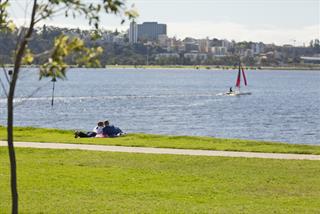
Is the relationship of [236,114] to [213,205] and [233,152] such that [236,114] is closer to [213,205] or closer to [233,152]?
[233,152]

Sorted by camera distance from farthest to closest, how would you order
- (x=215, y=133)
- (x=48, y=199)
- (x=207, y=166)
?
→ (x=215, y=133), (x=207, y=166), (x=48, y=199)

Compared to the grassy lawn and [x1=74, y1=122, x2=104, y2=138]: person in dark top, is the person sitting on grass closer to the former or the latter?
[x1=74, y1=122, x2=104, y2=138]: person in dark top

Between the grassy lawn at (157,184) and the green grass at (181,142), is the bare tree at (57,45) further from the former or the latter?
the green grass at (181,142)

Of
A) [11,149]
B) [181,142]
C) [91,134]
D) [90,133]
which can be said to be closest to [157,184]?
[11,149]

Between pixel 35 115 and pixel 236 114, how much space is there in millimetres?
17872

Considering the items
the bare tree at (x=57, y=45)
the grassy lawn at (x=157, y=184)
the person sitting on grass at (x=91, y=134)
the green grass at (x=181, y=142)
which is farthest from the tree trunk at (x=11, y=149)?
the person sitting on grass at (x=91, y=134)

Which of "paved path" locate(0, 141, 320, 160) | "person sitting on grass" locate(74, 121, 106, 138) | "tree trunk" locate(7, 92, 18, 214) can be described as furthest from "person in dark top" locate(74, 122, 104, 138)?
"tree trunk" locate(7, 92, 18, 214)

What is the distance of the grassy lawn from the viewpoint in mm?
12984

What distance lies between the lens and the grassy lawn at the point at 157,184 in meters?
13.0

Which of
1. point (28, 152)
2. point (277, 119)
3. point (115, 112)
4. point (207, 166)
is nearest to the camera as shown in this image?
point (207, 166)

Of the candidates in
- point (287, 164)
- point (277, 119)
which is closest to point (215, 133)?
point (277, 119)

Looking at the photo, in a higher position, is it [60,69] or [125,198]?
[60,69]

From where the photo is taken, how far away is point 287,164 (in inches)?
748

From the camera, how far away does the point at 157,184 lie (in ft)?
51.0
